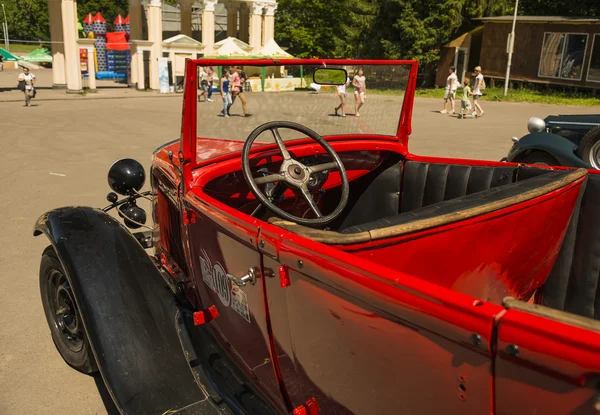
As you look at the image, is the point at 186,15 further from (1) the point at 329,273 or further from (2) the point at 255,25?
(1) the point at 329,273

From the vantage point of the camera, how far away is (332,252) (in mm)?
1570

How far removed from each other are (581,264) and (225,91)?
2.08 m

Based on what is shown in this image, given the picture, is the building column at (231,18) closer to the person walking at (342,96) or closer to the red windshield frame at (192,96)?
the person walking at (342,96)

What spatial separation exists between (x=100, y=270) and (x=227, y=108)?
3.48ft

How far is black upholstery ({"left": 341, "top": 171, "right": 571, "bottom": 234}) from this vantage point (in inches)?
78.0

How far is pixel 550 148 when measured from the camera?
710 cm

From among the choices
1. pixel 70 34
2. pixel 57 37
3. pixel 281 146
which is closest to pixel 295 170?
A: pixel 281 146

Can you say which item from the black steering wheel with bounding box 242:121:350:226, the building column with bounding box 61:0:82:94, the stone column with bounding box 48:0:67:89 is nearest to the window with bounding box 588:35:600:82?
the building column with bounding box 61:0:82:94

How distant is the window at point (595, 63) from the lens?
23484mm

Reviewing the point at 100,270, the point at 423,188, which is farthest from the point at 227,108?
the point at 423,188

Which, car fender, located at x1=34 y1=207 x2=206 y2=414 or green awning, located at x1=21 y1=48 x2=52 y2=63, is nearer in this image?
car fender, located at x1=34 y1=207 x2=206 y2=414

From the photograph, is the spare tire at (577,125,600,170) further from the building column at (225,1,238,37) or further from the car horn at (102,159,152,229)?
the building column at (225,1,238,37)

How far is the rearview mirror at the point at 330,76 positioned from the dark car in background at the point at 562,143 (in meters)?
4.73

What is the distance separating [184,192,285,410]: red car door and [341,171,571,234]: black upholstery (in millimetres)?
400
